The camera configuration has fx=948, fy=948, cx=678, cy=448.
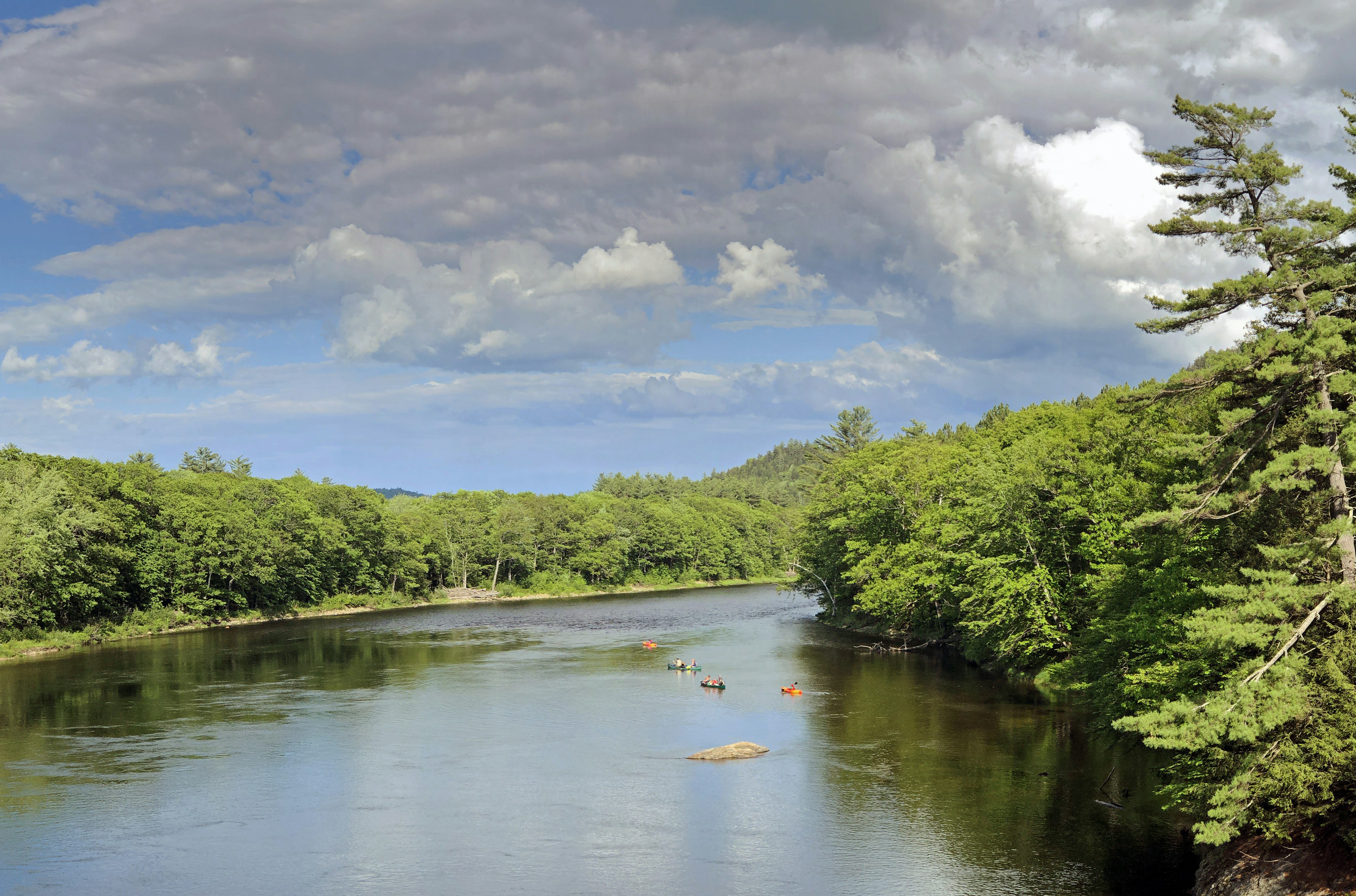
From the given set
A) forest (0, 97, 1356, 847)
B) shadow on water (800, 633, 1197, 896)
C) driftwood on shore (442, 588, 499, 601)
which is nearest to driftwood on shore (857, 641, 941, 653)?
forest (0, 97, 1356, 847)

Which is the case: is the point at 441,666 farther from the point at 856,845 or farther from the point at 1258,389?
the point at 1258,389

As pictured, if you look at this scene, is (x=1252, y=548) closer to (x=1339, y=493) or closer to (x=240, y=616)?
(x=1339, y=493)

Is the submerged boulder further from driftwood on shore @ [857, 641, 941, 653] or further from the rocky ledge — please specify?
driftwood on shore @ [857, 641, 941, 653]

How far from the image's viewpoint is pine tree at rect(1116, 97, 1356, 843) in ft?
67.8

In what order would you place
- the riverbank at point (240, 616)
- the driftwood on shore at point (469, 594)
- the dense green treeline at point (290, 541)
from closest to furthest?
the riverbank at point (240, 616) < the dense green treeline at point (290, 541) < the driftwood on shore at point (469, 594)

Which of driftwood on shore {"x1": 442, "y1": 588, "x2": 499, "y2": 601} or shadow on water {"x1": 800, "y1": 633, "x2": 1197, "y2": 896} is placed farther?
driftwood on shore {"x1": 442, "y1": 588, "x2": 499, "y2": 601}

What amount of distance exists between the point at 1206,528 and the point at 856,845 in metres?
14.3

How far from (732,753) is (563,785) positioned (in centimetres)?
763

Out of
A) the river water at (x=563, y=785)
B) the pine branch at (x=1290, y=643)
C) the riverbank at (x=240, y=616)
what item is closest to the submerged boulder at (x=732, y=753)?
the river water at (x=563, y=785)

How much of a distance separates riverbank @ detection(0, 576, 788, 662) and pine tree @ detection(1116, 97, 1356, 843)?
77994 millimetres

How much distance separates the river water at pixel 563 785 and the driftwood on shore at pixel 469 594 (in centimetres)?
6566

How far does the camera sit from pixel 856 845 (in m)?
29.5

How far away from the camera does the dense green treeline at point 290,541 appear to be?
250 ft

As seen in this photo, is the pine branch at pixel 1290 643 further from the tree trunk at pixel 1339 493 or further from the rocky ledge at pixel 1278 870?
the rocky ledge at pixel 1278 870
